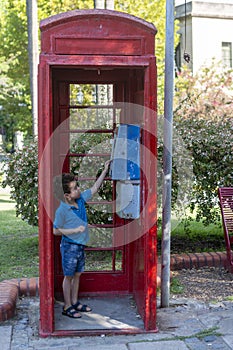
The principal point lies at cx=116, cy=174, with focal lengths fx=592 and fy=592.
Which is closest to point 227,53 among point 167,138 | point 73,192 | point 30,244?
point 30,244

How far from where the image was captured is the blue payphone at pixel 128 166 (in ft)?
18.0

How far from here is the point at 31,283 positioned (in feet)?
20.3

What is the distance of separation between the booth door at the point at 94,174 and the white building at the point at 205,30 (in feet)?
90.1

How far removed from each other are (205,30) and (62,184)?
3204cm

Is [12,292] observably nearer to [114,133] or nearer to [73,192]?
[73,192]

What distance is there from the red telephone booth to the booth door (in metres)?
0.01

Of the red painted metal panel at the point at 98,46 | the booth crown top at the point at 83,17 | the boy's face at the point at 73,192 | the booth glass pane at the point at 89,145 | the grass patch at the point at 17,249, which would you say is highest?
the booth crown top at the point at 83,17

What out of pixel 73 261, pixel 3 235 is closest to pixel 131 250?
pixel 73 261

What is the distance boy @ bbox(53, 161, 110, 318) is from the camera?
518 centimetres

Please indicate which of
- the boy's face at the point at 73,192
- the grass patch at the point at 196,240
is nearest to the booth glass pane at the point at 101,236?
the boy's face at the point at 73,192

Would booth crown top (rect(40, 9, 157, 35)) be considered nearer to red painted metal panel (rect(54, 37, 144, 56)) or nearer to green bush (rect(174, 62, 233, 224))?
red painted metal panel (rect(54, 37, 144, 56))

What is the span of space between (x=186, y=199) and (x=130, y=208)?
2.25 meters

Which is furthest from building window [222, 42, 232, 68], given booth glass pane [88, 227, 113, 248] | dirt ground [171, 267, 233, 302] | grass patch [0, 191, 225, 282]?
dirt ground [171, 267, 233, 302]

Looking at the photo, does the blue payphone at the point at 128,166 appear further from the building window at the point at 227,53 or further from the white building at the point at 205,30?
the building window at the point at 227,53
